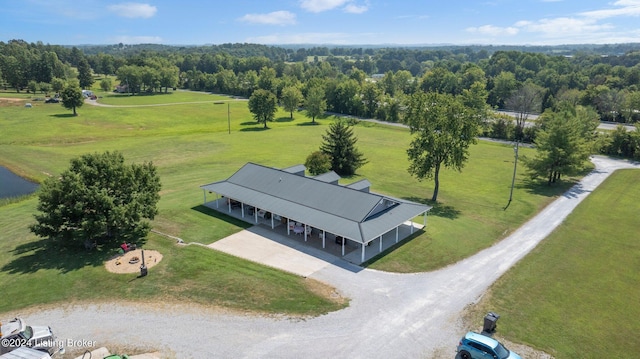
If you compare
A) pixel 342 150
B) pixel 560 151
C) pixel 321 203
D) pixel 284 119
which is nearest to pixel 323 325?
pixel 321 203

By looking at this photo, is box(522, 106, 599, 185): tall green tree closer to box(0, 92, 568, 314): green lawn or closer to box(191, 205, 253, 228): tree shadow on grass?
box(0, 92, 568, 314): green lawn

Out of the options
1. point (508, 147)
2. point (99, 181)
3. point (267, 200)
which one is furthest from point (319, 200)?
point (508, 147)

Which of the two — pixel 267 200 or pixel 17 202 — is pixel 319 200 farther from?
pixel 17 202

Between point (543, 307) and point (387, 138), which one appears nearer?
point (543, 307)

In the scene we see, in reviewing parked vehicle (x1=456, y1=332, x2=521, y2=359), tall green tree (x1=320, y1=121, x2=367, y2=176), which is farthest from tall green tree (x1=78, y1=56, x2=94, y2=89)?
parked vehicle (x1=456, y1=332, x2=521, y2=359)

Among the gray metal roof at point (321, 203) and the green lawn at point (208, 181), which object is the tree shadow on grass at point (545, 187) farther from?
the gray metal roof at point (321, 203)

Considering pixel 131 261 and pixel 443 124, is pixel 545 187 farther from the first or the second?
pixel 131 261
